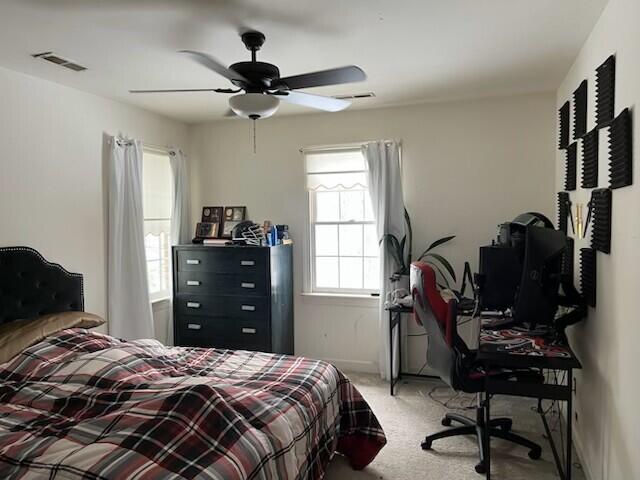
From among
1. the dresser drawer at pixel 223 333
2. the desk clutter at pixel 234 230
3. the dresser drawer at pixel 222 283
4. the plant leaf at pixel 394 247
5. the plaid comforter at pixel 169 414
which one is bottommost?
the dresser drawer at pixel 223 333

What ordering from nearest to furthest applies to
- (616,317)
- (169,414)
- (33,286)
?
(169,414) → (616,317) → (33,286)

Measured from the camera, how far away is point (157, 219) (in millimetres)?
4723

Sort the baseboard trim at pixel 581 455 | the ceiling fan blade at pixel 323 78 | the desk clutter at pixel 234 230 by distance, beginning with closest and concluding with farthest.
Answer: the ceiling fan blade at pixel 323 78 < the baseboard trim at pixel 581 455 < the desk clutter at pixel 234 230

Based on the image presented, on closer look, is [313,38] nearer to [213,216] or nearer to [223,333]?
[213,216]

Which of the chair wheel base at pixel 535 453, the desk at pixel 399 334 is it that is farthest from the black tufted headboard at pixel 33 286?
the chair wheel base at pixel 535 453

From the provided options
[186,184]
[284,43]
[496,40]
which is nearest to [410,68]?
[496,40]

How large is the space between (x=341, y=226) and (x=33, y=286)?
2641 mm

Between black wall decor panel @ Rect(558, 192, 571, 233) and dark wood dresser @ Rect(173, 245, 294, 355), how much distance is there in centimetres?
237

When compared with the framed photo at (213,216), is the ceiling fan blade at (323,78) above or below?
above

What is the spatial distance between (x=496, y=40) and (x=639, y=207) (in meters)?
1.42

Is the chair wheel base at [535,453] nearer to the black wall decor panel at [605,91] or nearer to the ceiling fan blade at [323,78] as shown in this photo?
the black wall decor panel at [605,91]

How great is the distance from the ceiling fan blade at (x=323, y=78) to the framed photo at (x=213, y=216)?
102 inches

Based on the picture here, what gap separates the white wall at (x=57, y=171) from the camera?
3.20 meters

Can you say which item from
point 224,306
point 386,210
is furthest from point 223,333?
point 386,210
